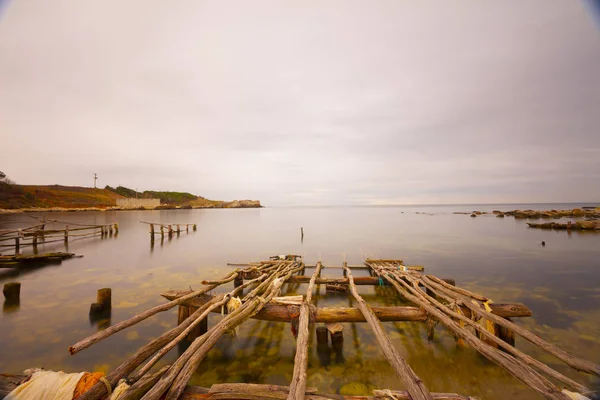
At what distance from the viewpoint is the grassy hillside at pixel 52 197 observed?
69.3 meters

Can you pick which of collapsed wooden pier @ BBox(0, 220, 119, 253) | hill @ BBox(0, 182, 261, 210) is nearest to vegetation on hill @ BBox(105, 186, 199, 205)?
hill @ BBox(0, 182, 261, 210)

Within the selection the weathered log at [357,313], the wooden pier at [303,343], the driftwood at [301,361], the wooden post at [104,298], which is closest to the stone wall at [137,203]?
the wooden post at [104,298]

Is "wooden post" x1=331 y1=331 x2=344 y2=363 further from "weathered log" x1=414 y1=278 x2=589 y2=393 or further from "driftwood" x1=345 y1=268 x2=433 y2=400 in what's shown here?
"weathered log" x1=414 y1=278 x2=589 y2=393

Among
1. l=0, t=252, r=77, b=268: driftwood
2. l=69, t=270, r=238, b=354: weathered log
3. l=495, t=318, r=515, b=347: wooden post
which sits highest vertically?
l=69, t=270, r=238, b=354: weathered log

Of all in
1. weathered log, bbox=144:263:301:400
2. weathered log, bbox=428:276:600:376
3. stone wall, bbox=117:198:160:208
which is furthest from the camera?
stone wall, bbox=117:198:160:208

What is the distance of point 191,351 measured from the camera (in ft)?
13.6

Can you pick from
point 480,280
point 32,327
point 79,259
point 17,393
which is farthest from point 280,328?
point 79,259

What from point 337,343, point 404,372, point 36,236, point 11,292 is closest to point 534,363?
point 404,372

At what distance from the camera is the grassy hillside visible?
69312mm

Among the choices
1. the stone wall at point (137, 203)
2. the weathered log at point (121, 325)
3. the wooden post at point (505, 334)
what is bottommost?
the wooden post at point (505, 334)

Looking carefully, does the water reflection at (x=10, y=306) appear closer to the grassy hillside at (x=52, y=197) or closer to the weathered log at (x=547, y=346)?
the weathered log at (x=547, y=346)

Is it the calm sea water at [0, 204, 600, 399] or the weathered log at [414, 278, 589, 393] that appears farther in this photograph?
the calm sea water at [0, 204, 600, 399]

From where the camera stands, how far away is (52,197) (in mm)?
84062

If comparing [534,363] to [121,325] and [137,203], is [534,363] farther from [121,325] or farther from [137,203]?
[137,203]
